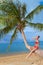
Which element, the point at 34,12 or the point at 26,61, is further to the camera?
the point at 34,12

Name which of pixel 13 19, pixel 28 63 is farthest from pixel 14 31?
pixel 28 63

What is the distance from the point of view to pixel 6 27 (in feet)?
74.7

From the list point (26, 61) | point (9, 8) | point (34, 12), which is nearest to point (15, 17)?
point (9, 8)

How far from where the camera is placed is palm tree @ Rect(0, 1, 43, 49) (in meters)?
21.5

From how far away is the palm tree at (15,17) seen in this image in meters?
21.5

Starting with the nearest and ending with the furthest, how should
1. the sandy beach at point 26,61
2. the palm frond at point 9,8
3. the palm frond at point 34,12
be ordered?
the sandy beach at point 26,61
the palm frond at point 9,8
the palm frond at point 34,12

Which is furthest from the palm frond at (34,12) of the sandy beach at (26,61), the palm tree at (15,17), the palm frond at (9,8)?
the sandy beach at (26,61)

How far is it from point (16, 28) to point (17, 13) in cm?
146

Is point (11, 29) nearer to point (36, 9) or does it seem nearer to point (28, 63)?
point (36, 9)

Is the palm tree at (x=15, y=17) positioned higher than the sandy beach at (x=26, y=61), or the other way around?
the palm tree at (x=15, y=17)

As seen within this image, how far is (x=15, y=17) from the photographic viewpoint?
856 inches

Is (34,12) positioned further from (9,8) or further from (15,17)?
(9,8)

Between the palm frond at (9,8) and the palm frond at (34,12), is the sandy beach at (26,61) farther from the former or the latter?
the palm frond at (9,8)

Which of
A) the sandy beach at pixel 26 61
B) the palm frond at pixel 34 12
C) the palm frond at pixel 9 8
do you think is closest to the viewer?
the sandy beach at pixel 26 61
